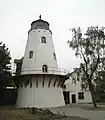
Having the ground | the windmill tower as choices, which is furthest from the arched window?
the ground

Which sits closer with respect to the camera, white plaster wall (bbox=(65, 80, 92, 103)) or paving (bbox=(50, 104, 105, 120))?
paving (bbox=(50, 104, 105, 120))

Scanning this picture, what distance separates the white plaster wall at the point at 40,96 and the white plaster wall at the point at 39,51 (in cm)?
193

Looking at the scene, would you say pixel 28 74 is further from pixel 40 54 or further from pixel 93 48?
pixel 93 48

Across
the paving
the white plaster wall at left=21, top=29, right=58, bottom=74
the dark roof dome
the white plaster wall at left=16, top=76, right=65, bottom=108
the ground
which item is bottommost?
the paving

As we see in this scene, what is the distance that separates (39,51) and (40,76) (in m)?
3.59

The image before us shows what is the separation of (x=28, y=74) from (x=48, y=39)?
652 centimetres

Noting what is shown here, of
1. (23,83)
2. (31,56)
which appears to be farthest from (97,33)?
(23,83)

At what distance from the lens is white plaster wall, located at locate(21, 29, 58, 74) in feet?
81.7

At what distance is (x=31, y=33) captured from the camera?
1091 inches

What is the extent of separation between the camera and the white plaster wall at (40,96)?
23.3 meters

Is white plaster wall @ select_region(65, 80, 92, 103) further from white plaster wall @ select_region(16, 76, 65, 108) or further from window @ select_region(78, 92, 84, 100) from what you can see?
white plaster wall @ select_region(16, 76, 65, 108)

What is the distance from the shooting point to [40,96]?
77.2 ft

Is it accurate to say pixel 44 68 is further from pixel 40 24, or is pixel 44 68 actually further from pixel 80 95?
pixel 80 95

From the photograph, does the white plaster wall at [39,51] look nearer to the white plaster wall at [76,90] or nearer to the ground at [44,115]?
the ground at [44,115]
